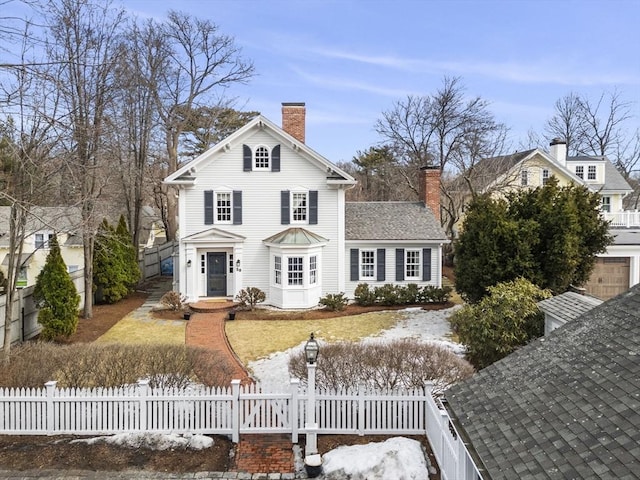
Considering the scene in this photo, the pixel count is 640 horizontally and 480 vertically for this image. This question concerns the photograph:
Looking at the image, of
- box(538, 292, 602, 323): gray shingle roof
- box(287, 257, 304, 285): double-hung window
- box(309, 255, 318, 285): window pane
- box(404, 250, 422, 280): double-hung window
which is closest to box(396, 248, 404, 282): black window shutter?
box(404, 250, 422, 280): double-hung window

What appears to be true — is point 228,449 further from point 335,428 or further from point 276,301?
point 276,301

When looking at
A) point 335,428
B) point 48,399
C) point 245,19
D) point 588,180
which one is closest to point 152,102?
point 245,19

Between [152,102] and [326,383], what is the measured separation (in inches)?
920

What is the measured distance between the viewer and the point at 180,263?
19219 millimetres

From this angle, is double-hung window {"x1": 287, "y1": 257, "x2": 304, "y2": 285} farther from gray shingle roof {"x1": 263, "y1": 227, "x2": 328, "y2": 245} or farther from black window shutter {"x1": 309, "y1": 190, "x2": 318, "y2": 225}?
black window shutter {"x1": 309, "y1": 190, "x2": 318, "y2": 225}

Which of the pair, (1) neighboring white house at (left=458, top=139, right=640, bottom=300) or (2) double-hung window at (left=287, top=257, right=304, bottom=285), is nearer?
(2) double-hung window at (left=287, top=257, right=304, bottom=285)

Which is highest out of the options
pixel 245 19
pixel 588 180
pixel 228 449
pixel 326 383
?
pixel 245 19

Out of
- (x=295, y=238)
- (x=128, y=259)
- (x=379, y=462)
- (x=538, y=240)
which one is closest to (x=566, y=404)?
(x=379, y=462)

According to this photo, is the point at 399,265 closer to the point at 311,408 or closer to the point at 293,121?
the point at 293,121

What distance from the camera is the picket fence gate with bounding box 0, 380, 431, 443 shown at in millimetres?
7898

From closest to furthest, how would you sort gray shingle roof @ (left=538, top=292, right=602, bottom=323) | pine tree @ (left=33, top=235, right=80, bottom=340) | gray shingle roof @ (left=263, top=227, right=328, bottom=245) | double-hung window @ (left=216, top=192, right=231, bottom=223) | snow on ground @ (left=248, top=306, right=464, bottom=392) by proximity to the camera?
gray shingle roof @ (left=538, top=292, right=602, bottom=323), snow on ground @ (left=248, top=306, right=464, bottom=392), pine tree @ (left=33, top=235, right=80, bottom=340), gray shingle roof @ (left=263, top=227, right=328, bottom=245), double-hung window @ (left=216, top=192, right=231, bottom=223)

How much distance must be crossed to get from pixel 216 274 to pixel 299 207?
4.58 meters

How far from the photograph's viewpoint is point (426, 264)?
20.2m

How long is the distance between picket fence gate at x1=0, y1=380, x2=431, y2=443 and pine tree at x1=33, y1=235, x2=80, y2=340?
20.0ft
